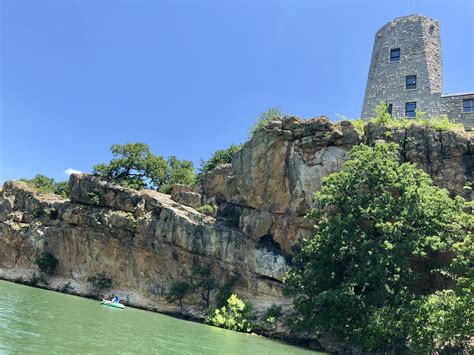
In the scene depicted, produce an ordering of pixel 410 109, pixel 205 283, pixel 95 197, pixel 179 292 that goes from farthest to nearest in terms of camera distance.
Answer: pixel 95 197
pixel 410 109
pixel 179 292
pixel 205 283

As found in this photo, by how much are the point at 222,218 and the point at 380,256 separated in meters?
19.0

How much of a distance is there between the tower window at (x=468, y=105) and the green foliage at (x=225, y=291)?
2414 centimetres

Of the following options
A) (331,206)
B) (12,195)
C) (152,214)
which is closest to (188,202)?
(152,214)

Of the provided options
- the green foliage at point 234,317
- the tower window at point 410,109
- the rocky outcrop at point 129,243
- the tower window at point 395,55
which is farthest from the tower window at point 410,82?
the green foliage at point 234,317

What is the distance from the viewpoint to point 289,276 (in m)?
28.7

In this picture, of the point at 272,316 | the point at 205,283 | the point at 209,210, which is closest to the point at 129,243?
the point at 209,210

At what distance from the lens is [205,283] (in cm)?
3788

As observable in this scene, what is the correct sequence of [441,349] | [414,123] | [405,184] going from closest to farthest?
[441,349], [405,184], [414,123]

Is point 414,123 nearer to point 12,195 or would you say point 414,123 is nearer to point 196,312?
point 196,312

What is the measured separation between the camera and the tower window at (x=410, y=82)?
3975cm

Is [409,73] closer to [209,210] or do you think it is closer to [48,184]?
[209,210]

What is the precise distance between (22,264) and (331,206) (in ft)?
130

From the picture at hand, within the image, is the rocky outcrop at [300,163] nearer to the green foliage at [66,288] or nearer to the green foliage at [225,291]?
the green foliage at [225,291]

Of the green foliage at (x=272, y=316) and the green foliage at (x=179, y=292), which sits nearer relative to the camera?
the green foliage at (x=272, y=316)
